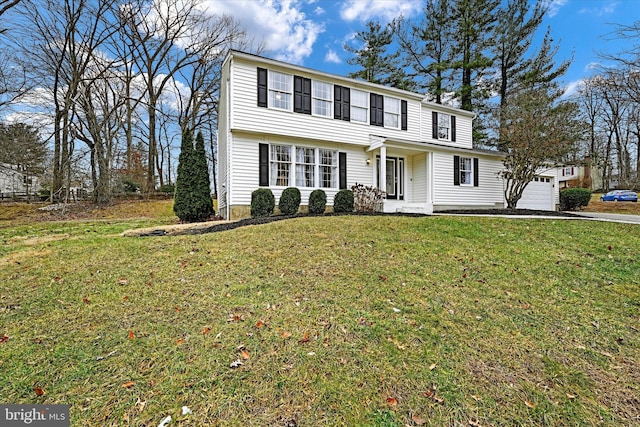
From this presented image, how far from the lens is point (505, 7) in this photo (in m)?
20.3

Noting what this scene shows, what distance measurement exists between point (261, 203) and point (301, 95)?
4388 mm

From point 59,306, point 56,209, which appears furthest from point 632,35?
point 56,209

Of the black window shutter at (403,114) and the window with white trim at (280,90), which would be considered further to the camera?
the black window shutter at (403,114)

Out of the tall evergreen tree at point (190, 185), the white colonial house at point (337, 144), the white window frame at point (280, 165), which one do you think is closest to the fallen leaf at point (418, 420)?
the white colonial house at point (337, 144)

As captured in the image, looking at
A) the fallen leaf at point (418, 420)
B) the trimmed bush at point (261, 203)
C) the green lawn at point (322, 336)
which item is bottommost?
the fallen leaf at point (418, 420)

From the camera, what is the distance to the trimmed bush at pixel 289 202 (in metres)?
10.4

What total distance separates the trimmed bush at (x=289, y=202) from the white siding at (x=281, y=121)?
7.07 ft

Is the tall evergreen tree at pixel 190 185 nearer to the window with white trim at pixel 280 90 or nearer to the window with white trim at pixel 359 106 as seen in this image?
the window with white trim at pixel 280 90

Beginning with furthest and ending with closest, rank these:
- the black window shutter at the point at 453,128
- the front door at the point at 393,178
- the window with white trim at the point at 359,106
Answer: the black window shutter at the point at 453,128 → the front door at the point at 393,178 → the window with white trim at the point at 359,106

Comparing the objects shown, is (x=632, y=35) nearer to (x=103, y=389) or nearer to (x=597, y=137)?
(x=103, y=389)

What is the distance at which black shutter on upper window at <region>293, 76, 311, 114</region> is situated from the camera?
11.3 metres

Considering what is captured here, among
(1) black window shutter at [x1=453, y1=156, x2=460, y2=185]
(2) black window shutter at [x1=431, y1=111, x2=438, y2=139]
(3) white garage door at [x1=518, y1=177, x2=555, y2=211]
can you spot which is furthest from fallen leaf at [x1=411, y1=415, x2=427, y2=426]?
(3) white garage door at [x1=518, y1=177, x2=555, y2=211]

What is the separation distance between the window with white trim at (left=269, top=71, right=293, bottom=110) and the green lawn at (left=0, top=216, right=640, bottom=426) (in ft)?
23.3

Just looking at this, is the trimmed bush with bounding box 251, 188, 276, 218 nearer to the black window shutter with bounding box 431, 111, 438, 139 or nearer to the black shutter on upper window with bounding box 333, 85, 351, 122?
the black shutter on upper window with bounding box 333, 85, 351, 122
